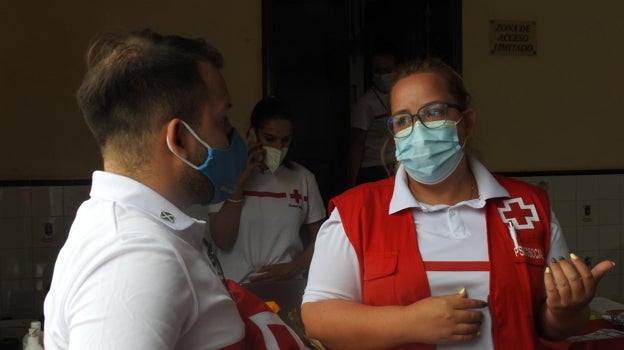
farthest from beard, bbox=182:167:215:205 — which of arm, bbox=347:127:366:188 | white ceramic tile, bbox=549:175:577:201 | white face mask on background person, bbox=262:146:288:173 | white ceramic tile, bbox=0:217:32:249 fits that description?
white ceramic tile, bbox=549:175:577:201

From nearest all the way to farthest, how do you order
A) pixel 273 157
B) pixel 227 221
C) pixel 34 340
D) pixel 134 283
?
pixel 134 283 < pixel 34 340 < pixel 227 221 < pixel 273 157

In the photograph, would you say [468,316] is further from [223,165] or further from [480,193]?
[223,165]

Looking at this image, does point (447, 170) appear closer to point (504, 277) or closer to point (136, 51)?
point (504, 277)

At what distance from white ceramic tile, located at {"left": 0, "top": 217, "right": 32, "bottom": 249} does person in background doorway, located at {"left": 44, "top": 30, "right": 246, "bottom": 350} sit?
2839mm

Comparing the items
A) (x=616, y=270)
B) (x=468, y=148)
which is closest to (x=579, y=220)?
(x=616, y=270)

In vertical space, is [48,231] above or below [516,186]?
below

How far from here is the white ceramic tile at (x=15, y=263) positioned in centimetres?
374

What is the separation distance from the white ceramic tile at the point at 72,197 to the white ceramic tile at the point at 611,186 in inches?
130

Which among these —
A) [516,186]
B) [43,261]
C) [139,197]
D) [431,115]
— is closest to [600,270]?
[516,186]

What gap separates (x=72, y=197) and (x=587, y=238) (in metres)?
3.29

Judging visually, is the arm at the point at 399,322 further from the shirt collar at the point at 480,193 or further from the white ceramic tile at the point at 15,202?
the white ceramic tile at the point at 15,202

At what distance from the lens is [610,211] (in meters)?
4.66

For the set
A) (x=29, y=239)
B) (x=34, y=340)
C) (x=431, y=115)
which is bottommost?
(x=34, y=340)

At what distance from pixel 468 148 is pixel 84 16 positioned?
267cm
